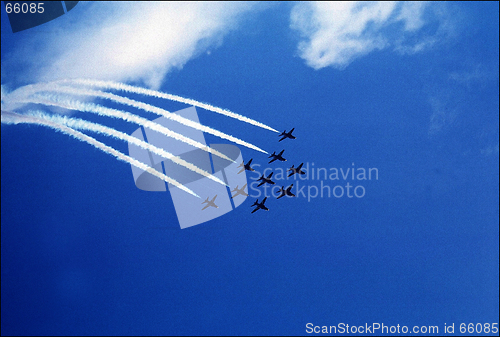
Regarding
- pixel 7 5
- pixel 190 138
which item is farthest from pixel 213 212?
pixel 7 5

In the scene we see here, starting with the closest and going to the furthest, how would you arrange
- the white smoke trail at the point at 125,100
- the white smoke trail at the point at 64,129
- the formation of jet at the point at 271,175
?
the white smoke trail at the point at 64,129
the white smoke trail at the point at 125,100
the formation of jet at the point at 271,175

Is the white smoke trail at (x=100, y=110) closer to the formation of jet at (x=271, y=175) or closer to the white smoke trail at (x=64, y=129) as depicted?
the white smoke trail at (x=64, y=129)

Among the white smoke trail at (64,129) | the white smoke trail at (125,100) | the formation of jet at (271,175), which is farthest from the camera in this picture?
the formation of jet at (271,175)

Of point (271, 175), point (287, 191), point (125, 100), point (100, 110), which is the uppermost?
point (125, 100)

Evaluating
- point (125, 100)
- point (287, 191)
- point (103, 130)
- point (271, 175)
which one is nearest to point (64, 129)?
point (103, 130)

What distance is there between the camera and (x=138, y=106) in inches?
920

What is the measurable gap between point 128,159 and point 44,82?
8.91m

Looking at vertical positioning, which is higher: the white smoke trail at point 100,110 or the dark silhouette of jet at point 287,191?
the white smoke trail at point 100,110

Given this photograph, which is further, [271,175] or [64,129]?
[271,175]

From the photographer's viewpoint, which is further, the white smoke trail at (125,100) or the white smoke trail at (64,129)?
the white smoke trail at (125,100)

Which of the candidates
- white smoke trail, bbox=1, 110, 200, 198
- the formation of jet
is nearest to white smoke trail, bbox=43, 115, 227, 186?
white smoke trail, bbox=1, 110, 200, 198

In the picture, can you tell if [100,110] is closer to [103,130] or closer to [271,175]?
[103,130]

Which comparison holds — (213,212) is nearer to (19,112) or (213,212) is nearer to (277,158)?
(277,158)

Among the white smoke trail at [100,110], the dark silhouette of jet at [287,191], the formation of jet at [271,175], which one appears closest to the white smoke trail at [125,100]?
the white smoke trail at [100,110]
